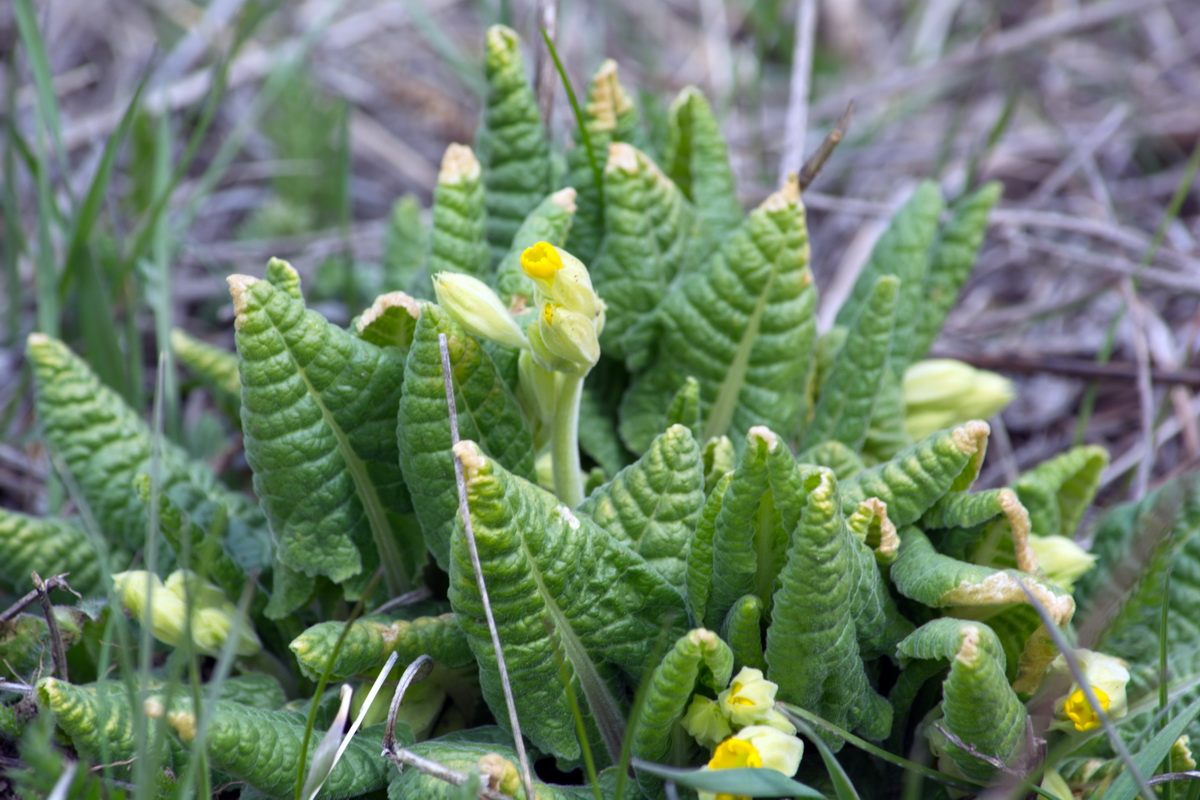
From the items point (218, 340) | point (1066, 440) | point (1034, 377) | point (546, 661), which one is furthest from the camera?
point (218, 340)

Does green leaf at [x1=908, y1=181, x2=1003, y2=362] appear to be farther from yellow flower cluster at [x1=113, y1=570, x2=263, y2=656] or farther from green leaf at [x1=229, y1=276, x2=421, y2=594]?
yellow flower cluster at [x1=113, y1=570, x2=263, y2=656]

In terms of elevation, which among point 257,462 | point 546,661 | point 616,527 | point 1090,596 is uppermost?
point 257,462

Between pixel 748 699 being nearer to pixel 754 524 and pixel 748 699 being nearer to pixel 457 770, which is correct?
pixel 754 524

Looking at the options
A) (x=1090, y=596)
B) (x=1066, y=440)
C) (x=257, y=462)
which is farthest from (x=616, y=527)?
(x=1066, y=440)

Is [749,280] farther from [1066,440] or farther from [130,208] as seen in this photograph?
[130,208]

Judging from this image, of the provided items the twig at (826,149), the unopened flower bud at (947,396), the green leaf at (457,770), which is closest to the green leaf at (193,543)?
the green leaf at (457,770)

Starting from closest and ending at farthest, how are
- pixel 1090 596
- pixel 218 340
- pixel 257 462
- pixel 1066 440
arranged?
pixel 257 462 → pixel 1090 596 → pixel 1066 440 → pixel 218 340

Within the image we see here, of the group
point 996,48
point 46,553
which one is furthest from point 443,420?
point 996,48
